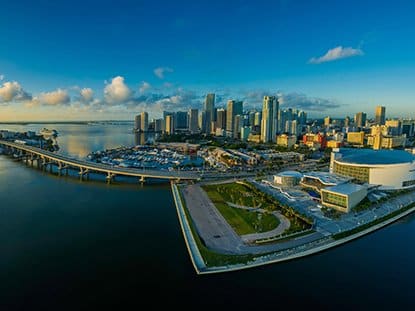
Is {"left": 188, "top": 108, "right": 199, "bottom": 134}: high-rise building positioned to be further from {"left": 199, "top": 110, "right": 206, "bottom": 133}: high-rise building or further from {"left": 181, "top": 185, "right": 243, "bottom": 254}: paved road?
{"left": 181, "top": 185, "right": 243, "bottom": 254}: paved road

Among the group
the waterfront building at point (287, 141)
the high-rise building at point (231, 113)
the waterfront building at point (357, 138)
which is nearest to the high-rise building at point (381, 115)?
the waterfront building at point (357, 138)

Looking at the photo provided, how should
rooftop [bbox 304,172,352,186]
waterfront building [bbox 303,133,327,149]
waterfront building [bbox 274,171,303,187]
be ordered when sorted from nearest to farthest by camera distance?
rooftop [bbox 304,172,352,186], waterfront building [bbox 274,171,303,187], waterfront building [bbox 303,133,327,149]

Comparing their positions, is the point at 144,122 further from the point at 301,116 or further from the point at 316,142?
the point at 316,142

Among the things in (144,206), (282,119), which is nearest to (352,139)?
(282,119)

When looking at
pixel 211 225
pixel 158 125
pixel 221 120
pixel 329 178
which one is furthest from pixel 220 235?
pixel 158 125

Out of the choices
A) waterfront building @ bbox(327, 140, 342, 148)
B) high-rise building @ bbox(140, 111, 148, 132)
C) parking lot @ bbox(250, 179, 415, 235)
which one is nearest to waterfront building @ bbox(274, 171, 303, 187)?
parking lot @ bbox(250, 179, 415, 235)

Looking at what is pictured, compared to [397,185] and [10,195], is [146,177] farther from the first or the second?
[397,185]

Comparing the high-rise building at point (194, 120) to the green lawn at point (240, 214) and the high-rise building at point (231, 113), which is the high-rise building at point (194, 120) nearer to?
the high-rise building at point (231, 113)
